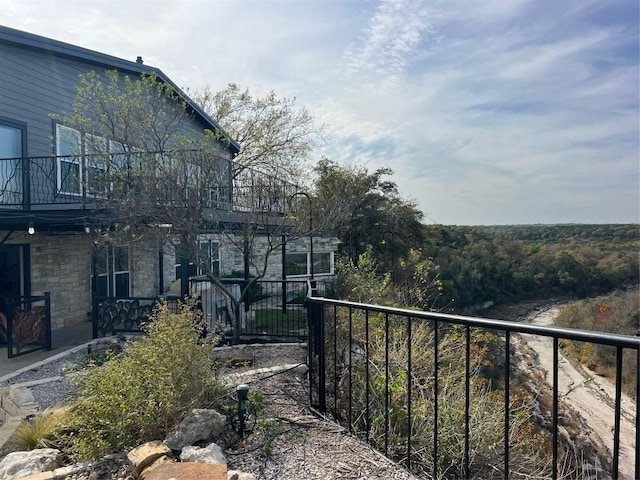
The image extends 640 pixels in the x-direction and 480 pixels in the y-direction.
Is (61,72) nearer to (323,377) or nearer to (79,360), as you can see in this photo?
(79,360)

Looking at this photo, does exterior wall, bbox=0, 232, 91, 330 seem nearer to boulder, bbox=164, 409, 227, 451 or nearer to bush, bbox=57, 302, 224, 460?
bush, bbox=57, 302, 224, 460

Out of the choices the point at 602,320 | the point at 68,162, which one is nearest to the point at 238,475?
the point at 68,162

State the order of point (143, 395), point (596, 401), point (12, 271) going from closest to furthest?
point (143, 395) → point (12, 271) → point (596, 401)

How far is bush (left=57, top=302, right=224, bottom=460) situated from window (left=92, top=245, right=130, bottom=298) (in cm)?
711

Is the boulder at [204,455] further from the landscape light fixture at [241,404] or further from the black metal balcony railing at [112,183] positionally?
the black metal balcony railing at [112,183]

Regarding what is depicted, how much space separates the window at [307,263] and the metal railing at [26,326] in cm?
1046

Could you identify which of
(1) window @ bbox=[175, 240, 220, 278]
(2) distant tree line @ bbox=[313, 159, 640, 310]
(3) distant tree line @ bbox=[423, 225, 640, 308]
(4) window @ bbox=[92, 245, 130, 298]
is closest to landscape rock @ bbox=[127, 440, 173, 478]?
(1) window @ bbox=[175, 240, 220, 278]

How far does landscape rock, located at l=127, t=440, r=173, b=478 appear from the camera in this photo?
2.43 meters

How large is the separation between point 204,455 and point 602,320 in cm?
2219

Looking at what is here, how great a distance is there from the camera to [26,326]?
6867mm

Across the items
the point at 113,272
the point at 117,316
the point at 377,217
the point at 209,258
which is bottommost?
the point at 117,316

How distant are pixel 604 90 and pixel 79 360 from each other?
11.4m

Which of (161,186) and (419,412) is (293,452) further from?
(161,186)

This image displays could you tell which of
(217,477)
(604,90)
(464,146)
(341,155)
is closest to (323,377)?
(217,477)
